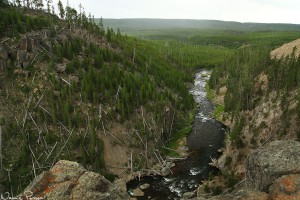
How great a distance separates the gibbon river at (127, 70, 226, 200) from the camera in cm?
5097

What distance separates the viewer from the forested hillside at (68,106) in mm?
55312

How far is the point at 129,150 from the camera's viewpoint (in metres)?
62.2

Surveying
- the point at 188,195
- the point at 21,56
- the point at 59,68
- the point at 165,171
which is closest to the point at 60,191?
the point at 188,195

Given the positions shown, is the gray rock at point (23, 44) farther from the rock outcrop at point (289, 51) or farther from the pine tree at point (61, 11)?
the rock outcrop at point (289, 51)

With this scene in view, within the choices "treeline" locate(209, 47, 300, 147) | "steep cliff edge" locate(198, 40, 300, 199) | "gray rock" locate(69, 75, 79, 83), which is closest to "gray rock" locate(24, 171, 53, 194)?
"steep cliff edge" locate(198, 40, 300, 199)

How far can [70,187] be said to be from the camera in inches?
889

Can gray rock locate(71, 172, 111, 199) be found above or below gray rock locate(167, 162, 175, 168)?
above

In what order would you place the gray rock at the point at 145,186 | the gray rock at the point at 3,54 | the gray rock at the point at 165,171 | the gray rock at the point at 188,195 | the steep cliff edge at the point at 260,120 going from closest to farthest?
the gray rock at the point at 188,195 < the steep cliff edge at the point at 260,120 < the gray rock at the point at 145,186 < the gray rock at the point at 165,171 < the gray rock at the point at 3,54

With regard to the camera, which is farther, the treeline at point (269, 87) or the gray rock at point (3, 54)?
the gray rock at point (3, 54)

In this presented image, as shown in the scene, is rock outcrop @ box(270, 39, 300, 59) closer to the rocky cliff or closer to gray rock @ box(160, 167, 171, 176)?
gray rock @ box(160, 167, 171, 176)

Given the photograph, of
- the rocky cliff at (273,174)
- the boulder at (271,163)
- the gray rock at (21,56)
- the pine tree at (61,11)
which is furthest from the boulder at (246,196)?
the pine tree at (61,11)

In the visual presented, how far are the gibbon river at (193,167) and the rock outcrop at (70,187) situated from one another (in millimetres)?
28331

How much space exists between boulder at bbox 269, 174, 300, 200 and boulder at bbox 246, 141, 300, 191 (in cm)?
149

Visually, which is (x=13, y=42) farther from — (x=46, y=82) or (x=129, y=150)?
(x=129, y=150)
